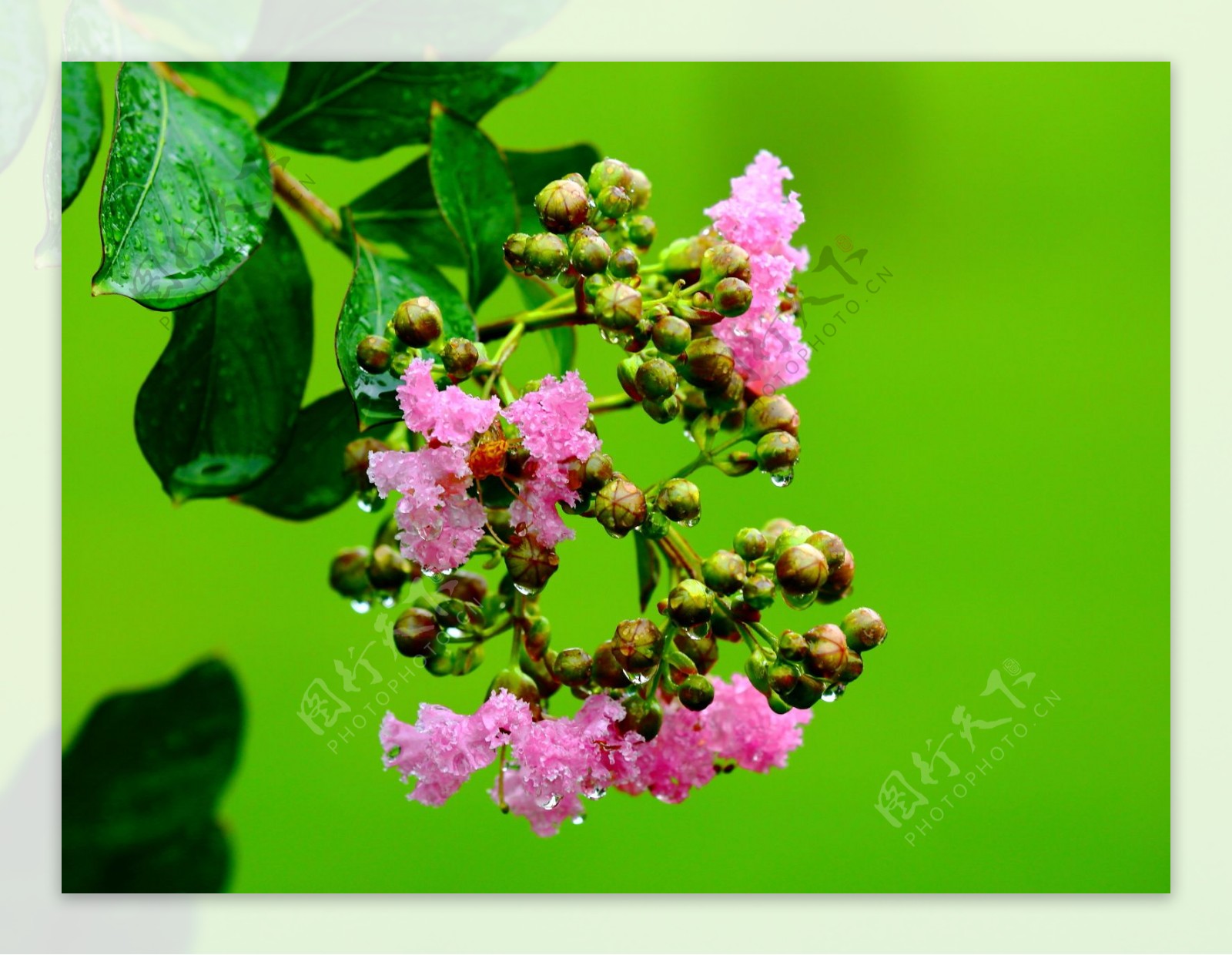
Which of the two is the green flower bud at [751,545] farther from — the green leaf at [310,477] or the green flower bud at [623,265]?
the green leaf at [310,477]

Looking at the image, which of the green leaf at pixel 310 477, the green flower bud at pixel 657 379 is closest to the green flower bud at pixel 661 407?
the green flower bud at pixel 657 379

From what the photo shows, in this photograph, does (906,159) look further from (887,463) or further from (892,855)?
(892,855)

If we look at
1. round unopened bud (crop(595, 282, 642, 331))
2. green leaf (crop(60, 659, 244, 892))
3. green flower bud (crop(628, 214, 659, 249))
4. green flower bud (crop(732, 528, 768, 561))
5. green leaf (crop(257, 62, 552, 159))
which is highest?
green leaf (crop(257, 62, 552, 159))

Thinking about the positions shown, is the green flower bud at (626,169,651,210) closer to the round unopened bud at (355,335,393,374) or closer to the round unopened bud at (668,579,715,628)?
the round unopened bud at (355,335,393,374)

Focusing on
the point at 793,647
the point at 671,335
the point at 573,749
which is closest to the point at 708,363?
the point at 671,335

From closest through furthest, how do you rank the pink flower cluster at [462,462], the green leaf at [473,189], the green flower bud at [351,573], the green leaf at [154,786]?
the pink flower cluster at [462,462]
the green leaf at [473,189]
the green flower bud at [351,573]
the green leaf at [154,786]

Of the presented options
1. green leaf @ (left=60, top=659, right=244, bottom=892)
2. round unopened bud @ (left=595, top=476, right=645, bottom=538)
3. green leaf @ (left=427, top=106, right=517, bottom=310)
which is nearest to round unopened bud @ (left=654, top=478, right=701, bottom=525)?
round unopened bud @ (left=595, top=476, right=645, bottom=538)
